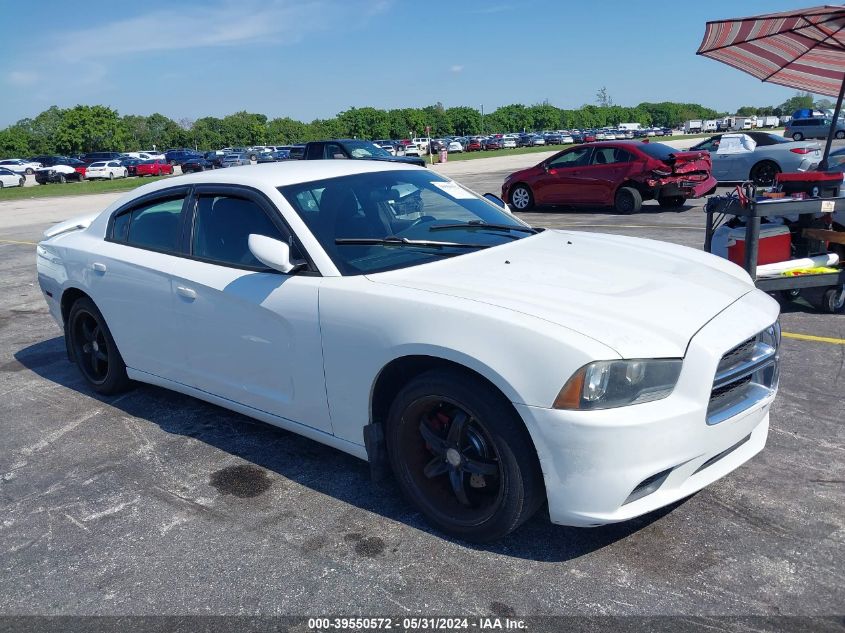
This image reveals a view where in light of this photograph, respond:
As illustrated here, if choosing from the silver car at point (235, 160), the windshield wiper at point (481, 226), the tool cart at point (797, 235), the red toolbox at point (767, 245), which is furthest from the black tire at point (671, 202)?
the silver car at point (235, 160)

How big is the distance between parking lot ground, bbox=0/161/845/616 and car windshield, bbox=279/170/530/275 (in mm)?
1156

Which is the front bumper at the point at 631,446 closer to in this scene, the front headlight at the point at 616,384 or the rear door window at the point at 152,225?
the front headlight at the point at 616,384

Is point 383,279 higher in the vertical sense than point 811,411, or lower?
higher

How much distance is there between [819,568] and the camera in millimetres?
2887

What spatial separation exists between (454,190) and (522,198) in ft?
41.8

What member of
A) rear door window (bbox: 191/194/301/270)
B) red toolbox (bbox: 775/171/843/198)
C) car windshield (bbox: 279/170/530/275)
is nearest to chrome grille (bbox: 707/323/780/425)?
car windshield (bbox: 279/170/530/275)

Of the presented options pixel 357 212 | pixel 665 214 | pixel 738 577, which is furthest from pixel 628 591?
pixel 665 214

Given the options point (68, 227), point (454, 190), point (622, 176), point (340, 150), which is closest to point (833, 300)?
point (454, 190)

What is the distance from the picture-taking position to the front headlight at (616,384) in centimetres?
269

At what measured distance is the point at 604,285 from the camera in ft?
10.8

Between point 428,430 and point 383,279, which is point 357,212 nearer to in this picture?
point 383,279

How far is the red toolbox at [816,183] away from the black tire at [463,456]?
494 cm

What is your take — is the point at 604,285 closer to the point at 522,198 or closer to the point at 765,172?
the point at 522,198

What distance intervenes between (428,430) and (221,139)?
109808 mm
